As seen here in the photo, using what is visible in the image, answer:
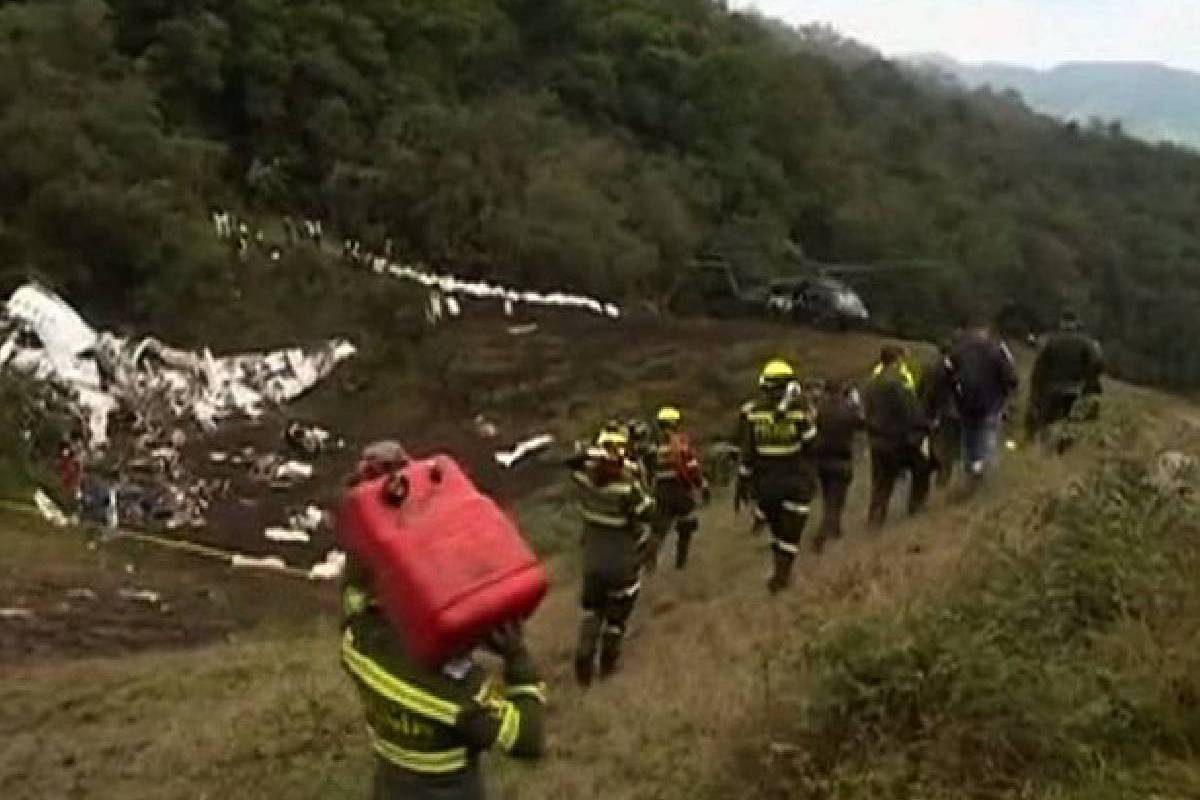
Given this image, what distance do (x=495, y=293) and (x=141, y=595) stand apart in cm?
2222

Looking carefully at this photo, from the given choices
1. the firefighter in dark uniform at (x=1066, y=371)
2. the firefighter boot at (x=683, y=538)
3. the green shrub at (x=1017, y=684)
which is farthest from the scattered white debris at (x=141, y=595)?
the green shrub at (x=1017, y=684)

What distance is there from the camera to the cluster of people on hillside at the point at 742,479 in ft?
20.3

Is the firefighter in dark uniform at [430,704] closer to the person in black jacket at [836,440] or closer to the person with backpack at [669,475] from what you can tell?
the person with backpack at [669,475]

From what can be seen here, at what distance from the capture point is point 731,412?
29.7m

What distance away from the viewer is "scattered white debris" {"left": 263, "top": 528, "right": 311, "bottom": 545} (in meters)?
24.2

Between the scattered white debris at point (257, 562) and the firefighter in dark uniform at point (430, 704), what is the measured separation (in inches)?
620

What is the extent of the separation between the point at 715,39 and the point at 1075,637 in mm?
57727

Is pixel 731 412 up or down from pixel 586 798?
down

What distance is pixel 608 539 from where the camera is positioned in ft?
37.7

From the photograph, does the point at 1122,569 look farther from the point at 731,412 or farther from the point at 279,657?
the point at 731,412

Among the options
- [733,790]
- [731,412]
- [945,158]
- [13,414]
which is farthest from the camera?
[945,158]

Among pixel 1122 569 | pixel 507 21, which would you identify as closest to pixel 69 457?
pixel 1122 569

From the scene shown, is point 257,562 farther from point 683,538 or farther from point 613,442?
point 613,442

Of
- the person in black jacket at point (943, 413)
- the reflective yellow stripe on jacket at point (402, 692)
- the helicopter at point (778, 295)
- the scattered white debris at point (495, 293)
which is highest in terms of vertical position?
the reflective yellow stripe on jacket at point (402, 692)
